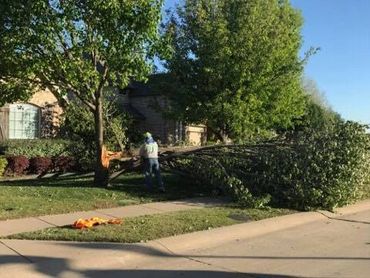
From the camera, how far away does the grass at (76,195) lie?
11492mm

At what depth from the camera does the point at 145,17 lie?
42.5 feet

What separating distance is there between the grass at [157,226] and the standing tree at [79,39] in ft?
12.6

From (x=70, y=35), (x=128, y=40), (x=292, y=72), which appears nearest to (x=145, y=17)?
(x=128, y=40)

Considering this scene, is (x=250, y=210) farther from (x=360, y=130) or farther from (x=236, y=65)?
(x=236, y=65)

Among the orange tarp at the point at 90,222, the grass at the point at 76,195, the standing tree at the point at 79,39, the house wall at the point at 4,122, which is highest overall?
the standing tree at the point at 79,39

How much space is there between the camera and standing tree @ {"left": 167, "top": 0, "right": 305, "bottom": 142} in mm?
23672

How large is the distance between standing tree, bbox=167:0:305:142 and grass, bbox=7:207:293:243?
12.1 meters

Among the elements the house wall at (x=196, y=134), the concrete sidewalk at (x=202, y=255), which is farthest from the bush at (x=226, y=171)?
the house wall at (x=196, y=134)

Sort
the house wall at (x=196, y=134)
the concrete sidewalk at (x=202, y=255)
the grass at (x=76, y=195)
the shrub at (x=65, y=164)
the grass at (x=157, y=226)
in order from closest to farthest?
the concrete sidewalk at (x=202, y=255) → the grass at (x=157, y=226) → the grass at (x=76, y=195) → the shrub at (x=65, y=164) → the house wall at (x=196, y=134)

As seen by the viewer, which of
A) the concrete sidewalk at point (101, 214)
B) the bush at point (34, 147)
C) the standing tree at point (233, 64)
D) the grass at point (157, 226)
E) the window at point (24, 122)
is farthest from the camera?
the window at point (24, 122)

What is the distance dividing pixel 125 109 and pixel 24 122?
682cm

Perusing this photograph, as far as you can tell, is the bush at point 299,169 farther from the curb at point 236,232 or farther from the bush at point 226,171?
the curb at point 236,232

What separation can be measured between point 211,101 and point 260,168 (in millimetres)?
11014

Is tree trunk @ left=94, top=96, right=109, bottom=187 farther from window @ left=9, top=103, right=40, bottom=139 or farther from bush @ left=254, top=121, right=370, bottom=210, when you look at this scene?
window @ left=9, top=103, right=40, bottom=139
